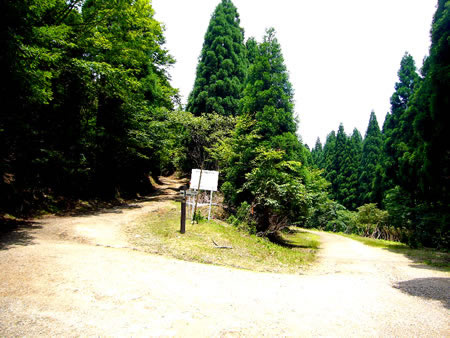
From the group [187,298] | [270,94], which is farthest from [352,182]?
[187,298]

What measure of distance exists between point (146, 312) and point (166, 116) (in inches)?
576

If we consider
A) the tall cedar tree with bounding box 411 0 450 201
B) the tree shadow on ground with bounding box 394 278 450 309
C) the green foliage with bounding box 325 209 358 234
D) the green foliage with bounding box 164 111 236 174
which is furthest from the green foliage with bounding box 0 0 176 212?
the green foliage with bounding box 325 209 358 234

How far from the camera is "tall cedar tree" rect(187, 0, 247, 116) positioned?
2081 cm

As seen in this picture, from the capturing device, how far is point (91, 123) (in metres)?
→ 12.3

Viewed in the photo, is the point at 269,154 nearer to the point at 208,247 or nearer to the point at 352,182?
the point at 208,247

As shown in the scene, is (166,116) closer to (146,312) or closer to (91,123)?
(91,123)

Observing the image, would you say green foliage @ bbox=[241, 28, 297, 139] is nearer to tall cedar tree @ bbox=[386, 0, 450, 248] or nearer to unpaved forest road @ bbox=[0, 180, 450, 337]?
tall cedar tree @ bbox=[386, 0, 450, 248]

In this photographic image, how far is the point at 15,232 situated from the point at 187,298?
591cm

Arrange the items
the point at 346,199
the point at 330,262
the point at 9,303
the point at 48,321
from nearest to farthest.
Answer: the point at 48,321 < the point at 9,303 < the point at 330,262 < the point at 346,199

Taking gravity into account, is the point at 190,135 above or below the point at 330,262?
above

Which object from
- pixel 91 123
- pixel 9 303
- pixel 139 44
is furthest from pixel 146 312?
pixel 139 44

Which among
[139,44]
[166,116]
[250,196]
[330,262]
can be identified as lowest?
[330,262]

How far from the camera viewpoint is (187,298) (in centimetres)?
341

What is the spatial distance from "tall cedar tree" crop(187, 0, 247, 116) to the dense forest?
3.81 meters
